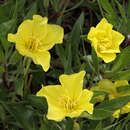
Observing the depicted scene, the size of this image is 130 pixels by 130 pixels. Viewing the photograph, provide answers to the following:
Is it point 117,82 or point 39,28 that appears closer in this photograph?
point 39,28

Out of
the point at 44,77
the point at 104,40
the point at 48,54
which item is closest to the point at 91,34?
the point at 104,40

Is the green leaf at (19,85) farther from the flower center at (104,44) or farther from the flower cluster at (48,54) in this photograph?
the flower center at (104,44)

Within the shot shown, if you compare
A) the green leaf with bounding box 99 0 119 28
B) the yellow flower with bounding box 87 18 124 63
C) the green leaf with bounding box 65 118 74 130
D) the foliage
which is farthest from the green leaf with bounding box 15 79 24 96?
the green leaf with bounding box 99 0 119 28

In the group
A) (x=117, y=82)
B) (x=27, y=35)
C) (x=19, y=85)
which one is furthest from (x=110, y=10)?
(x=19, y=85)

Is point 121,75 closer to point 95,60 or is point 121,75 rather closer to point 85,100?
point 95,60

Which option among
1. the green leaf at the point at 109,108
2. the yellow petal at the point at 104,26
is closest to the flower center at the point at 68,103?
the green leaf at the point at 109,108

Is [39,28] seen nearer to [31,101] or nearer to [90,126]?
[31,101]
